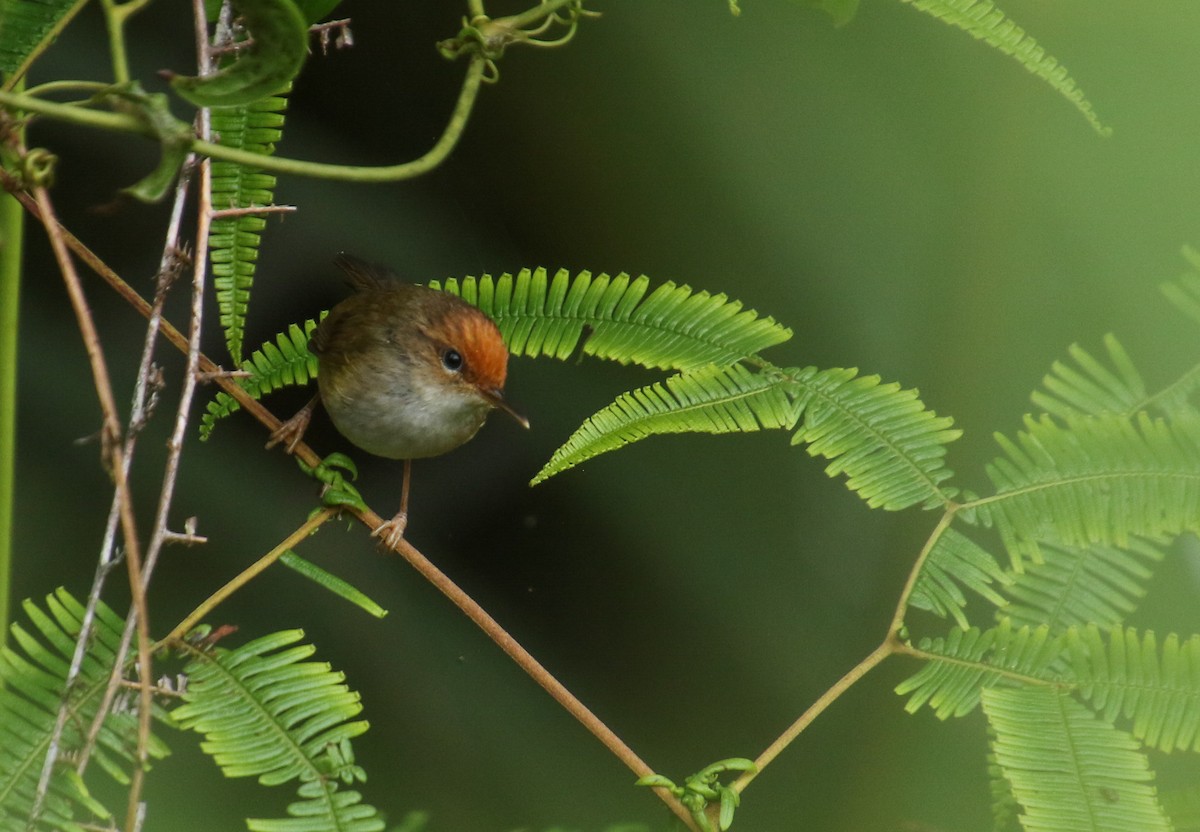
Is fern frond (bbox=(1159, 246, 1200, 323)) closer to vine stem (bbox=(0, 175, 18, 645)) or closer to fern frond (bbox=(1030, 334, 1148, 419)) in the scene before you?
fern frond (bbox=(1030, 334, 1148, 419))

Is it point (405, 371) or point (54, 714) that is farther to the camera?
point (405, 371)

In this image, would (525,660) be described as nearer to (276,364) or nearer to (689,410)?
(689,410)

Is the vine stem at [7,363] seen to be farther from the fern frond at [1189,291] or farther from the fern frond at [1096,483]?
the fern frond at [1189,291]

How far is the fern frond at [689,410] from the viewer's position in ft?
A: 4.29

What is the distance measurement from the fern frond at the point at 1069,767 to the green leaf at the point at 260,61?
91cm

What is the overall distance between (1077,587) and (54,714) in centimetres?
118

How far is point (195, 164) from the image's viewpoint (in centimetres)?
137

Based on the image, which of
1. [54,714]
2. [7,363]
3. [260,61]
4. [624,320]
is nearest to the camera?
[260,61]

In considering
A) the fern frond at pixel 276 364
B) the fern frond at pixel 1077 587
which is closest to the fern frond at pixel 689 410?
the fern frond at pixel 1077 587

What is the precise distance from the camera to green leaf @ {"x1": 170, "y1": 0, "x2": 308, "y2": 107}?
33.1 inches

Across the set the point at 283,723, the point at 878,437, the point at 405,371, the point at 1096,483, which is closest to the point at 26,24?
the point at 283,723

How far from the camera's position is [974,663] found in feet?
3.93

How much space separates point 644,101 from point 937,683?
1.33m

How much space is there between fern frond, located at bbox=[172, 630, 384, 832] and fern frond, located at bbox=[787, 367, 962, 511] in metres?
0.60
